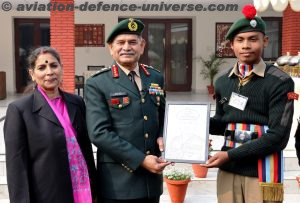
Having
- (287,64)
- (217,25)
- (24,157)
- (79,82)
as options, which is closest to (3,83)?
(79,82)

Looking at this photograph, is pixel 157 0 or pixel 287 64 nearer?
pixel 287 64

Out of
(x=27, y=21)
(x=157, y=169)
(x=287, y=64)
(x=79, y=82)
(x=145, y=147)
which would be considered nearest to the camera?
(x=157, y=169)

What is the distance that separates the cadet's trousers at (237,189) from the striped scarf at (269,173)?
0.04 m

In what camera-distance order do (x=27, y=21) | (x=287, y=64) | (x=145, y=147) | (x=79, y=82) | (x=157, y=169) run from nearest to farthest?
(x=157, y=169) < (x=145, y=147) < (x=287, y=64) < (x=79, y=82) < (x=27, y=21)

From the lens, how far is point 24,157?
1785mm

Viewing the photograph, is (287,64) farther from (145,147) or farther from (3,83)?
(3,83)

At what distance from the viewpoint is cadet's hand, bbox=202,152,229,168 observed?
1.80m

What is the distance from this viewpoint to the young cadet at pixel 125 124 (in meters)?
1.80

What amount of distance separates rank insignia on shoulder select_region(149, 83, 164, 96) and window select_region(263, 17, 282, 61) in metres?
10.1

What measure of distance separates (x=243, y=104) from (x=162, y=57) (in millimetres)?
9937

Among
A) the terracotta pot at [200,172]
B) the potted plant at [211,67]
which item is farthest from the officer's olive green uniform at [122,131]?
the potted plant at [211,67]

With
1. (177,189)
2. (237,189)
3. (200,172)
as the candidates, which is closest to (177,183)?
(177,189)

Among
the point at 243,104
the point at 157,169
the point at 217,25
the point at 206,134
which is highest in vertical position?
the point at 217,25

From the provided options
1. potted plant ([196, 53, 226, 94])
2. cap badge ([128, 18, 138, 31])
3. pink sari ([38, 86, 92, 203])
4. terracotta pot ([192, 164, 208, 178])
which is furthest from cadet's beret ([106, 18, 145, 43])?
potted plant ([196, 53, 226, 94])
